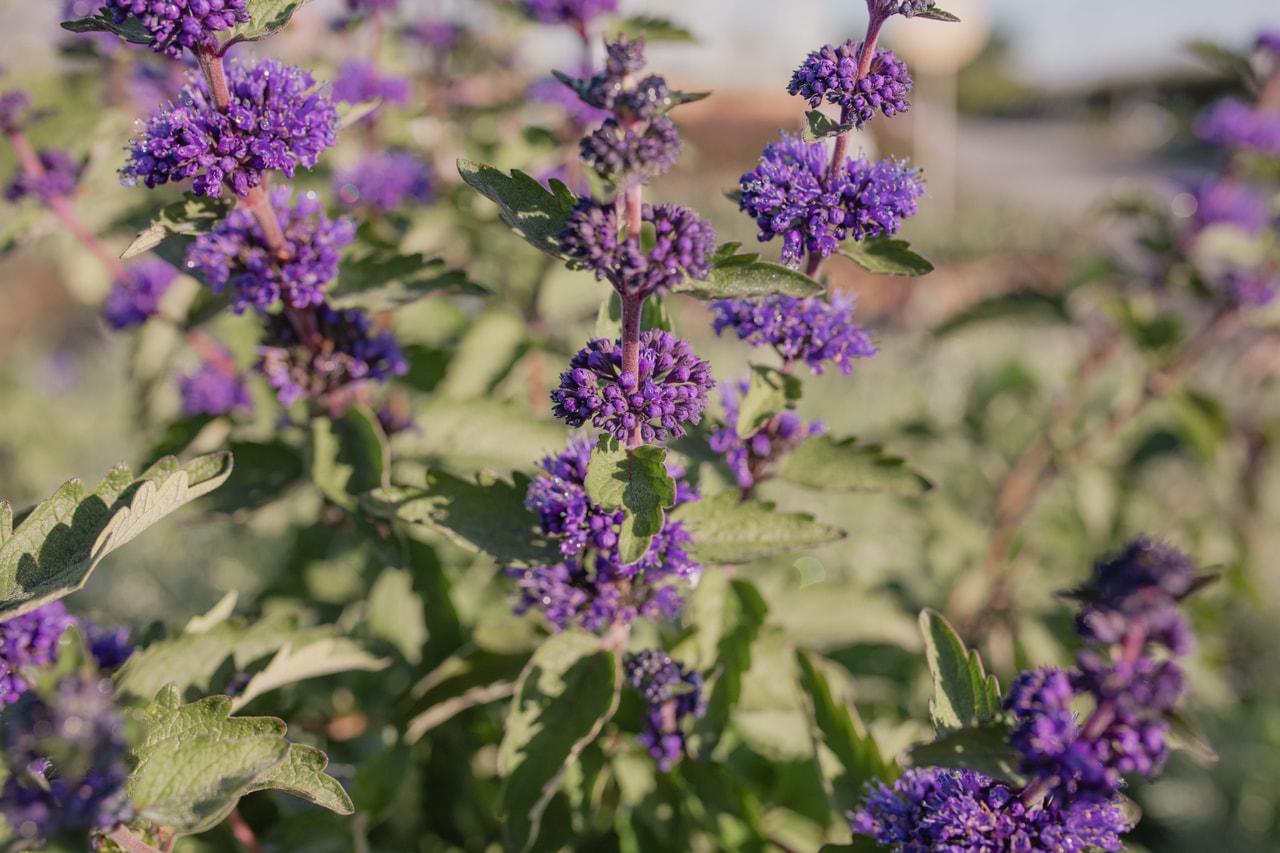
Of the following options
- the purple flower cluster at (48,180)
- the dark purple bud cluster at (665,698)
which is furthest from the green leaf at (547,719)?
the purple flower cluster at (48,180)

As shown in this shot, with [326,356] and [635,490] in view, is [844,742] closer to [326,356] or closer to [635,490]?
[635,490]

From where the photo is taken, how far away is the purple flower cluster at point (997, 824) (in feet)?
5.43

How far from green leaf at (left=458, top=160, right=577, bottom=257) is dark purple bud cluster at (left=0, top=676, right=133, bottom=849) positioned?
1.18 m

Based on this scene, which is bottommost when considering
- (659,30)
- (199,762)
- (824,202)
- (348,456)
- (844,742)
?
(844,742)

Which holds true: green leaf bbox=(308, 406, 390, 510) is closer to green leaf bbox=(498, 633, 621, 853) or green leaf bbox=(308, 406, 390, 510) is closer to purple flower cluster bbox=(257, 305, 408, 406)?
purple flower cluster bbox=(257, 305, 408, 406)

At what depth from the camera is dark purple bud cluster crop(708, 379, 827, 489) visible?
229cm

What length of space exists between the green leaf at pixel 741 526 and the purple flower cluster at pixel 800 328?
41 cm

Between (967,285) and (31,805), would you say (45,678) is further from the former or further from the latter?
(967,285)

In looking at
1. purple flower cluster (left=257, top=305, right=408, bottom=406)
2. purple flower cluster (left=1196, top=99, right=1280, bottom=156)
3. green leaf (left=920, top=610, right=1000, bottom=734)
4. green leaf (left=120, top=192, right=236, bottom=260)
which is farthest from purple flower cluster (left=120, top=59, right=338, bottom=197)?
purple flower cluster (left=1196, top=99, right=1280, bottom=156)

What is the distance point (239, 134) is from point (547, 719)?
1743mm

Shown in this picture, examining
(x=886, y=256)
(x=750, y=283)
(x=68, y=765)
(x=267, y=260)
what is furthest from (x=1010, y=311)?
(x=68, y=765)

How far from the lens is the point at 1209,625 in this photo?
5.06 m

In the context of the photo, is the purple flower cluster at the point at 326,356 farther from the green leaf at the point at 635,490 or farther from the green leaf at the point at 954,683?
the green leaf at the point at 954,683

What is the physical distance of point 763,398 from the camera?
2139mm
